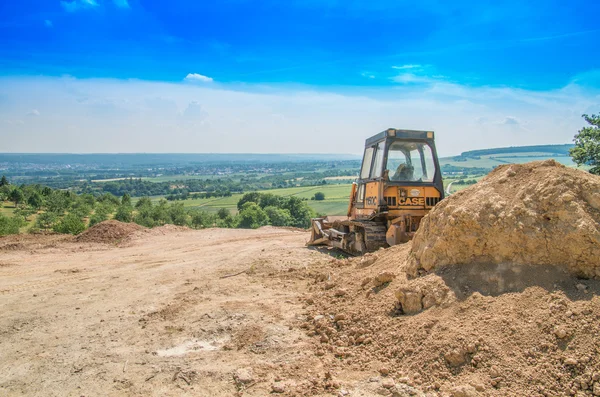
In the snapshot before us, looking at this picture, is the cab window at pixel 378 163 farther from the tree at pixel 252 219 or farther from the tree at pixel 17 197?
the tree at pixel 17 197

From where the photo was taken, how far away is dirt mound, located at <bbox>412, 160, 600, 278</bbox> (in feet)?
15.8

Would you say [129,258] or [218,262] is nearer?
[218,262]

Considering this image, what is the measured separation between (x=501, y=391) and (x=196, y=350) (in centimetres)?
348

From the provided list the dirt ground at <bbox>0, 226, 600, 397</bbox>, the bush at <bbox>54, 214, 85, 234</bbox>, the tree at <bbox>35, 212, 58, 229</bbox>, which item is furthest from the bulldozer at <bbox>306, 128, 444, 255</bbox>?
the tree at <bbox>35, 212, 58, 229</bbox>

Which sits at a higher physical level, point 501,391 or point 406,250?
point 406,250

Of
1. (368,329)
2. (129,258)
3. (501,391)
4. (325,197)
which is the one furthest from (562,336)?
(325,197)

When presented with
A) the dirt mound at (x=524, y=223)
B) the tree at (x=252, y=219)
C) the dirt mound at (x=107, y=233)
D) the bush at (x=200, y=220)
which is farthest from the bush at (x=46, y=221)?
the dirt mound at (x=524, y=223)

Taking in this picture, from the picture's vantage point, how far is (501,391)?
12.7 feet

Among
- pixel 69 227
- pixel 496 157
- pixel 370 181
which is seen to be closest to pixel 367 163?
pixel 370 181

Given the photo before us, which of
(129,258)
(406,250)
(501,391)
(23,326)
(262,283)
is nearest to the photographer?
(501,391)

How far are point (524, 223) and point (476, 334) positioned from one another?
1.54 m

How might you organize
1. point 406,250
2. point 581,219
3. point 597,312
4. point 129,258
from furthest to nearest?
point 129,258, point 406,250, point 581,219, point 597,312

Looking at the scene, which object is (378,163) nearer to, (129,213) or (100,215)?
(100,215)

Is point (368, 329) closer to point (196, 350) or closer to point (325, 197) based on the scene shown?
point (196, 350)
